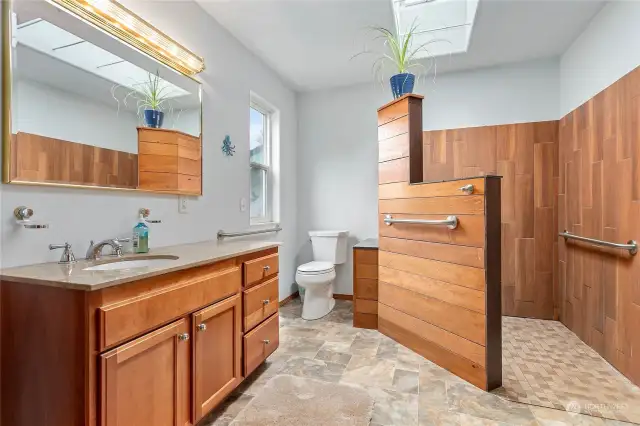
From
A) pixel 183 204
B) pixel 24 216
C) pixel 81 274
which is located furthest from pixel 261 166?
pixel 81 274

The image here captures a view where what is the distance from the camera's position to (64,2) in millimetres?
1481

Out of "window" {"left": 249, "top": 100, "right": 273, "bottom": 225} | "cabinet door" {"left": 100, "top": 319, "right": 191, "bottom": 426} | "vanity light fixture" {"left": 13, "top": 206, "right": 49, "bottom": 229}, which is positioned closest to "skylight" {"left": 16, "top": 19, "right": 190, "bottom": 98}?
"vanity light fixture" {"left": 13, "top": 206, "right": 49, "bottom": 229}

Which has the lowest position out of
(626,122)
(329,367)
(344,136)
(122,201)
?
(329,367)

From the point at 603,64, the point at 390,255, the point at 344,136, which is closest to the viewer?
the point at 603,64

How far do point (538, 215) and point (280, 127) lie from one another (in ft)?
9.07

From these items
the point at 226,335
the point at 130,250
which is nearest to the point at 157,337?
the point at 226,335

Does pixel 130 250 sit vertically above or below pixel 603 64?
below

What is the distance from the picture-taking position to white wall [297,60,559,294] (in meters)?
3.20

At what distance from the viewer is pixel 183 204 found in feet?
7.21

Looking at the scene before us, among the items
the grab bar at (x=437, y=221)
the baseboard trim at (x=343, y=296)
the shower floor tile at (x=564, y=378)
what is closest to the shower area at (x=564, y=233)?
the shower floor tile at (x=564, y=378)

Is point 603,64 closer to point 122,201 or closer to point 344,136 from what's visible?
point 344,136

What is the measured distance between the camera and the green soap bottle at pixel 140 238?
1.75 metres

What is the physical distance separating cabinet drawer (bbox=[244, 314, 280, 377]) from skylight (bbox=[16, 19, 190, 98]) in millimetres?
1594

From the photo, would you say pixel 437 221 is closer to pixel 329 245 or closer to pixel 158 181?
pixel 329 245
